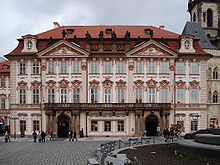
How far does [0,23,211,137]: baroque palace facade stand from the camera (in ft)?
191

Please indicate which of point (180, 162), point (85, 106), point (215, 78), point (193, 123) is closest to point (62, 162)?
point (180, 162)

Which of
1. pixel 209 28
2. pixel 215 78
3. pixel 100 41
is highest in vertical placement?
pixel 209 28

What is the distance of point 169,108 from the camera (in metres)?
57.9

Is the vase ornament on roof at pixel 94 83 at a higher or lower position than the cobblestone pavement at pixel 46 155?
higher

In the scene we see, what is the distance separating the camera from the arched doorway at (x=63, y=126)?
2319 inches

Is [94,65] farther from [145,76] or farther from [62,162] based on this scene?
[62,162]

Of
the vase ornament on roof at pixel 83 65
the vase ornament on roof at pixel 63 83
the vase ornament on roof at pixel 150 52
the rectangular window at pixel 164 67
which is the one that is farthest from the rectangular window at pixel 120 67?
the vase ornament on roof at pixel 63 83

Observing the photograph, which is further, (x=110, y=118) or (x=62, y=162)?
(x=110, y=118)

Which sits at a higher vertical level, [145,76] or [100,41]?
[100,41]

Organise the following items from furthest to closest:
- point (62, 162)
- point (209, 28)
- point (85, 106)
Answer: point (209, 28) → point (85, 106) → point (62, 162)

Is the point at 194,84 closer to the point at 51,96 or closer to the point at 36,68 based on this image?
the point at 51,96

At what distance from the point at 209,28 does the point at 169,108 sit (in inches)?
1327

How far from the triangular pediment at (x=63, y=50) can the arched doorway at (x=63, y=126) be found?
8.78 metres

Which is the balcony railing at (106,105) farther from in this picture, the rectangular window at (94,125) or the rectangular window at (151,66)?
the rectangular window at (151,66)
